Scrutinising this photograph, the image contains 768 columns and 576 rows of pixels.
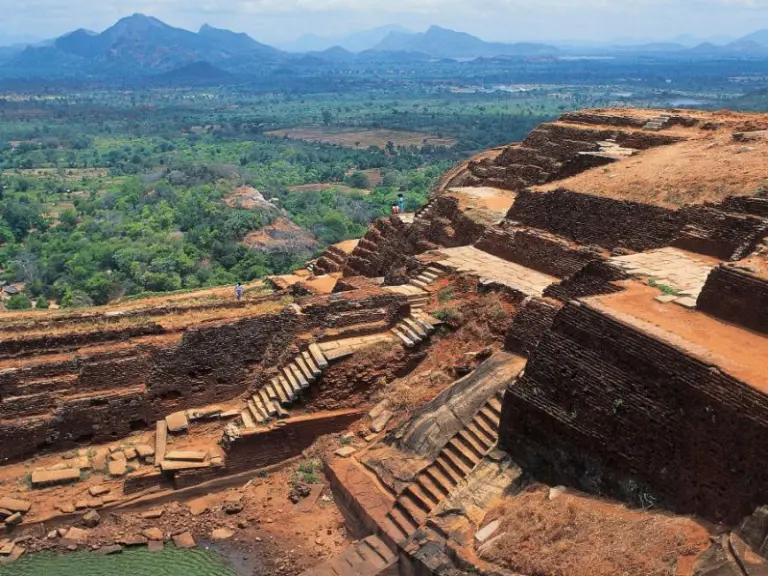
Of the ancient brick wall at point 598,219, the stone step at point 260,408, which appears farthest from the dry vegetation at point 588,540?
the ancient brick wall at point 598,219

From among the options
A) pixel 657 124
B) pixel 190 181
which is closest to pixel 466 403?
pixel 657 124

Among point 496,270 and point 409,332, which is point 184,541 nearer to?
point 409,332

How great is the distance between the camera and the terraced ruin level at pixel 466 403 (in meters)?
9.16

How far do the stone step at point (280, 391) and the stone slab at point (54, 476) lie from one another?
3.82 metres

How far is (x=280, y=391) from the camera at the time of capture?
1512cm

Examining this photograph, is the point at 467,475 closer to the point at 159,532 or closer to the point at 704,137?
the point at 159,532

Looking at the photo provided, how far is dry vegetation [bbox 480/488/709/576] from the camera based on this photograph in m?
8.24

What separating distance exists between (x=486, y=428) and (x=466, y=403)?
0.72m

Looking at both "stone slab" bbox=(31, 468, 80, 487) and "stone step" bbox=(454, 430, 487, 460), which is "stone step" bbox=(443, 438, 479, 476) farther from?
"stone slab" bbox=(31, 468, 80, 487)

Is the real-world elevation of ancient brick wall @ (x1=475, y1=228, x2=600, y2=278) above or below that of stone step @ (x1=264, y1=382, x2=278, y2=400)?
above

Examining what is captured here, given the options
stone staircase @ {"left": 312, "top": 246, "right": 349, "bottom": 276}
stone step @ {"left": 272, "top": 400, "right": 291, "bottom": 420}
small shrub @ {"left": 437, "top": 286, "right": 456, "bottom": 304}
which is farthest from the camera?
stone staircase @ {"left": 312, "top": 246, "right": 349, "bottom": 276}

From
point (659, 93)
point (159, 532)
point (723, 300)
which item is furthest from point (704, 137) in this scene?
point (659, 93)

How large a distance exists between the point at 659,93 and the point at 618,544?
7483 inches

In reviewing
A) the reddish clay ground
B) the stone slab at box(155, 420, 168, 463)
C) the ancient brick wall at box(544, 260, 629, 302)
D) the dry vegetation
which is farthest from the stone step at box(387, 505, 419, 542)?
the stone slab at box(155, 420, 168, 463)
